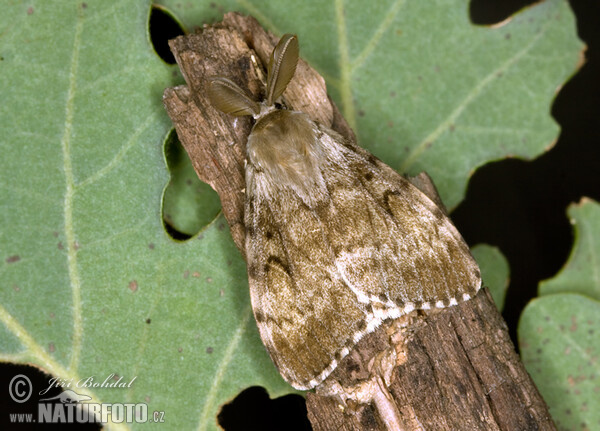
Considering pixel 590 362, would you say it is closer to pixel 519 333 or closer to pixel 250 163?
pixel 519 333

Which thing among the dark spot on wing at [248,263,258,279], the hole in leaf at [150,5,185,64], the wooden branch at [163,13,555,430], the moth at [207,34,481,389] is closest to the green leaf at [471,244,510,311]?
the wooden branch at [163,13,555,430]

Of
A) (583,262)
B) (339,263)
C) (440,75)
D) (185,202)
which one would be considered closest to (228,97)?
(185,202)

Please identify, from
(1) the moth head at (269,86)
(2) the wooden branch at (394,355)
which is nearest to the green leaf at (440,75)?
(1) the moth head at (269,86)

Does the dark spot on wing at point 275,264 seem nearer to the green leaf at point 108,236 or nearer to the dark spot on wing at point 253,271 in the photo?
the dark spot on wing at point 253,271

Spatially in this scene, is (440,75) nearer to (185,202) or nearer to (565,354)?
(185,202)

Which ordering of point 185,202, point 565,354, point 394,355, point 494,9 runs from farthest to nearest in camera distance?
point 494,9, point 565,354, point 185,202, point 394,355

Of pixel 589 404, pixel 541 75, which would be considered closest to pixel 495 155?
pixel 541 75
